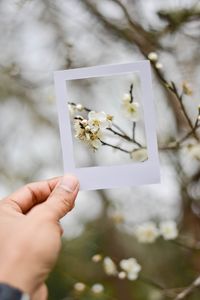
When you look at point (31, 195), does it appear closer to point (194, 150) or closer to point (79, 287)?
point (194, 150)

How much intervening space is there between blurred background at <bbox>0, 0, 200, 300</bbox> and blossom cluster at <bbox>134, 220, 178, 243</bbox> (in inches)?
1.4

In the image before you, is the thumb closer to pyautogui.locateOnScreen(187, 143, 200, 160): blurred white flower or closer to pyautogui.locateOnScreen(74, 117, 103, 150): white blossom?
pyautogui.locateOnScreen(74, 117, 103, 150): white blossom

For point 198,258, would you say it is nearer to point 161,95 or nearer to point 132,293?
point 132,293

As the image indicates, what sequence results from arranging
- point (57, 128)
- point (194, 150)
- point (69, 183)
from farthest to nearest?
point (57, 128) < point (194, 150) < point (69, 183)

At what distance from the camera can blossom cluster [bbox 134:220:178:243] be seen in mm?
1232

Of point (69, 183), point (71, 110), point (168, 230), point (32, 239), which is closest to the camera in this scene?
point (32, 239)

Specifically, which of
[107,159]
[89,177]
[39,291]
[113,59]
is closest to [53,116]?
[113,59]

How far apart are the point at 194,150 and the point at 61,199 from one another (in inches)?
21.8

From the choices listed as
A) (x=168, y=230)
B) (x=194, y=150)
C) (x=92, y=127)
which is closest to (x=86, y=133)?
(x=92, y=127)

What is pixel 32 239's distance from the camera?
578mm

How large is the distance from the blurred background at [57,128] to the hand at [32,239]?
0.57m

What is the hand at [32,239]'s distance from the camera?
1.80ft

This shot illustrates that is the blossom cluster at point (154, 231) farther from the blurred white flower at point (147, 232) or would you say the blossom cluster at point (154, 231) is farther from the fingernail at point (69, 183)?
the fingernail at point (69, 183)

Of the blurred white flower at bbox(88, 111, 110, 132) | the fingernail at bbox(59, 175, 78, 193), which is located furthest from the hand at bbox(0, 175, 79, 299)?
the blurred white flower at bbox(88, 111, 110, 132)
